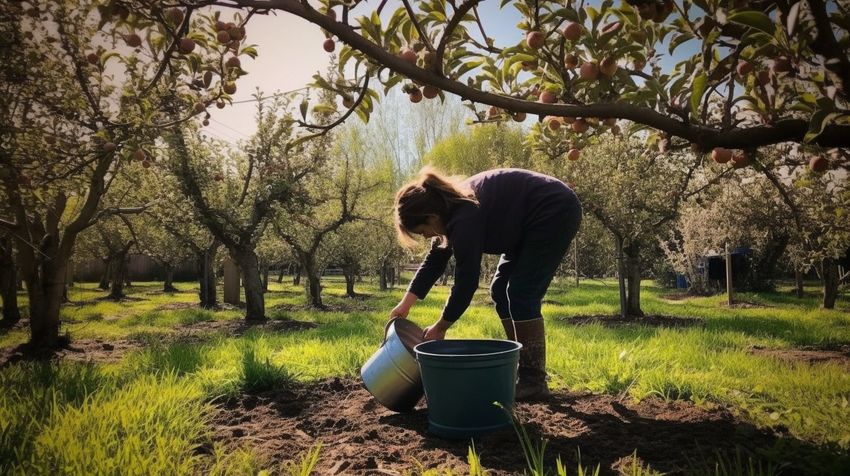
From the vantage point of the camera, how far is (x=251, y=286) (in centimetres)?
968

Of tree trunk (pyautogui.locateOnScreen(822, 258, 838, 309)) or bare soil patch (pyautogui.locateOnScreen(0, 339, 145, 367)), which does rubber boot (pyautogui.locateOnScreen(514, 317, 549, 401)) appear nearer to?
bare soil patch (pyautogui.locateOnScreen(0, 339, 145, 367))

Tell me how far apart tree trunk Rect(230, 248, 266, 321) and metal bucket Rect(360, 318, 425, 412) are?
718 centimetres

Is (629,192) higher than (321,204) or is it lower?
lower

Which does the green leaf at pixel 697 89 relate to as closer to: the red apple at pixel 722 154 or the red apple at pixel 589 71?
the red apple at pixel 589 71

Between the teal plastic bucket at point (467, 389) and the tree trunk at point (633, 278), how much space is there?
7.04m

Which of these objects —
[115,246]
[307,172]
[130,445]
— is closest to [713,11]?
[130,445]

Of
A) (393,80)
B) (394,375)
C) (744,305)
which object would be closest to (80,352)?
(394,375)

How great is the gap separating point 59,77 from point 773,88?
240 inches

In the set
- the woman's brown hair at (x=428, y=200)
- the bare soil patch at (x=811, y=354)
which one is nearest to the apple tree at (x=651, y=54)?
the woman's brown hair at (x=428, y=200)

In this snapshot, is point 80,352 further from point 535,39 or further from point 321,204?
point 321,204

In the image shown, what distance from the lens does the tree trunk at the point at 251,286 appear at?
9570 millimetres

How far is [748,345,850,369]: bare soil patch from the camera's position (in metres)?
4.54

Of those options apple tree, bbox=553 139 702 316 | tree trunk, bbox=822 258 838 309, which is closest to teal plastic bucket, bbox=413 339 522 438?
apple tree, bbox=553 139 702 316

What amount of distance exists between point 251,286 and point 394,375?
24.7 feet
